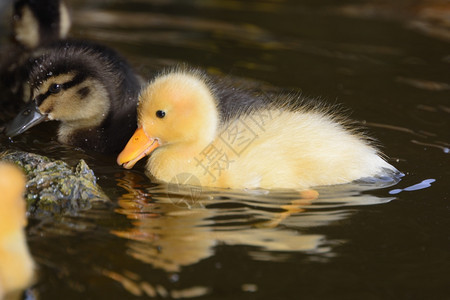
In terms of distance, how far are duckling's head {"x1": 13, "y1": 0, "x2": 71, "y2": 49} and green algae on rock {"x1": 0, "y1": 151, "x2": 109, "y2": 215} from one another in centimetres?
240

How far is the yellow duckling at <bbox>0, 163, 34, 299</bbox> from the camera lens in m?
2.93

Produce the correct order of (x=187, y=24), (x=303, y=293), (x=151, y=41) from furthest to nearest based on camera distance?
(x=187, y=24)
(x=151, y=41)
(x=303, y=293)

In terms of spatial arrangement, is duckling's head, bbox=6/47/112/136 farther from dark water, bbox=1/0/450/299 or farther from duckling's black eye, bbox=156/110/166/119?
duckling's black eye, bbox=156/110/166/119

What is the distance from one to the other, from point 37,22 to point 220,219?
3312 mm

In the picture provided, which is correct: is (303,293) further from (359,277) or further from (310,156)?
(310,156)

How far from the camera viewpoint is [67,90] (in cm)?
495

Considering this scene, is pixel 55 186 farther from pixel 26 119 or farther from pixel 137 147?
pixel 26 119

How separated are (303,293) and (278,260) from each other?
0.28m

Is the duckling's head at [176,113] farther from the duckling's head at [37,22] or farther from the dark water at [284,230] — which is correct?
the duckling's head at [37,22]

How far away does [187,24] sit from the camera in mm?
8375

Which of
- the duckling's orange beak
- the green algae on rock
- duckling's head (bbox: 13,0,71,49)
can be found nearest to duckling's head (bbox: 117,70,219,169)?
the duckling's orange beak

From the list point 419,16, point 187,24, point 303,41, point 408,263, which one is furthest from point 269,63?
point 408,263

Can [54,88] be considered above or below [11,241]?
above

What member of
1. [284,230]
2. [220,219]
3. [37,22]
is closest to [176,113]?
[220,219]
